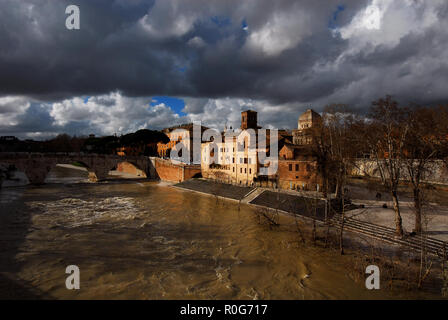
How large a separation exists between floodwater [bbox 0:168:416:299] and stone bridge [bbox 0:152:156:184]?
18.2 metres

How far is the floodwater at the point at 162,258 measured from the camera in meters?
10.5

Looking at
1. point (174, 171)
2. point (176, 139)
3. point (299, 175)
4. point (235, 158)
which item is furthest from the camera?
point (176, 139)

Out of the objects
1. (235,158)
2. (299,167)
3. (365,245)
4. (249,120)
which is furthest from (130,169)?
(365,245)

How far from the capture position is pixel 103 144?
225 feet

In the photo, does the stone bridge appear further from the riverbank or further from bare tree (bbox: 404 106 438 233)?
bare tree (bbox: 404 106 438 233)

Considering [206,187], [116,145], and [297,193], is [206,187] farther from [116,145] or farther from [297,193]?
[116,145]

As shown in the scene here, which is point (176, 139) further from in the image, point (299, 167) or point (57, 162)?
point (299, 167)

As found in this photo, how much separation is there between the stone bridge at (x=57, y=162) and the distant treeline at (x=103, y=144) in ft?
26.5

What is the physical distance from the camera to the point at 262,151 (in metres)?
33.3

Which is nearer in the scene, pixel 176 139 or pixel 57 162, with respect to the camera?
pixel 57 162

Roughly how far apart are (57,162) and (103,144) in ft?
87.0

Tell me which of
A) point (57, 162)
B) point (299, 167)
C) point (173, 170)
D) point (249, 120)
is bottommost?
point (173, 170)

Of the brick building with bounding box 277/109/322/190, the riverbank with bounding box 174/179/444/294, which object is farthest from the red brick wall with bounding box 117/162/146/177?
the riverbank with bounding box 174/179/444/294
